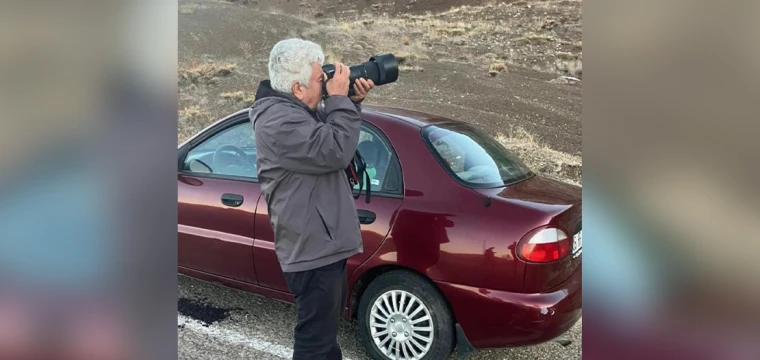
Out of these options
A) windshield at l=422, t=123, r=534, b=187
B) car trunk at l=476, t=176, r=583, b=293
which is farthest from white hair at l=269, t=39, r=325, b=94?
car trunk at l=476, t=176, r=583, b=293

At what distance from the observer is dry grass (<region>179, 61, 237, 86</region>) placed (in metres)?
5.22

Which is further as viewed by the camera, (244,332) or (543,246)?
(244,332)

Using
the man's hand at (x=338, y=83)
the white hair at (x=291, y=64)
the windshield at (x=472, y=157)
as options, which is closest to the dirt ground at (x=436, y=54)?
the windshield at (x=472, y=157)

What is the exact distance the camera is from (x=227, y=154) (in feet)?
11.2

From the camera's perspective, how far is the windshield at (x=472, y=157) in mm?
2820

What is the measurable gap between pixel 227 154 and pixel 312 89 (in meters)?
1.44

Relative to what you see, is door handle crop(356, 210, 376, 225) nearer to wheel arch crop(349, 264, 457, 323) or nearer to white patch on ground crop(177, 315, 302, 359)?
wheel arch crop(349, 264, 457, 323)

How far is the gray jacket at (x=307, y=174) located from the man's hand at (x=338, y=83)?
0.04m

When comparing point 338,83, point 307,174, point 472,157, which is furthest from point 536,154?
point 307,174

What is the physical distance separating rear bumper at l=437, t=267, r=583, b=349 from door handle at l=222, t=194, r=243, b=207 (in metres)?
1.30

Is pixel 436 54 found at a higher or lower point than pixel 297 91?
higher

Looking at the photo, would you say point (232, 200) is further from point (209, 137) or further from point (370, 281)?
point (370, 281)

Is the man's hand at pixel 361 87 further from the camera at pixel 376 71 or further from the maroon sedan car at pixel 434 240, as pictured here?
the maroon sedan car at pixel 434 240
